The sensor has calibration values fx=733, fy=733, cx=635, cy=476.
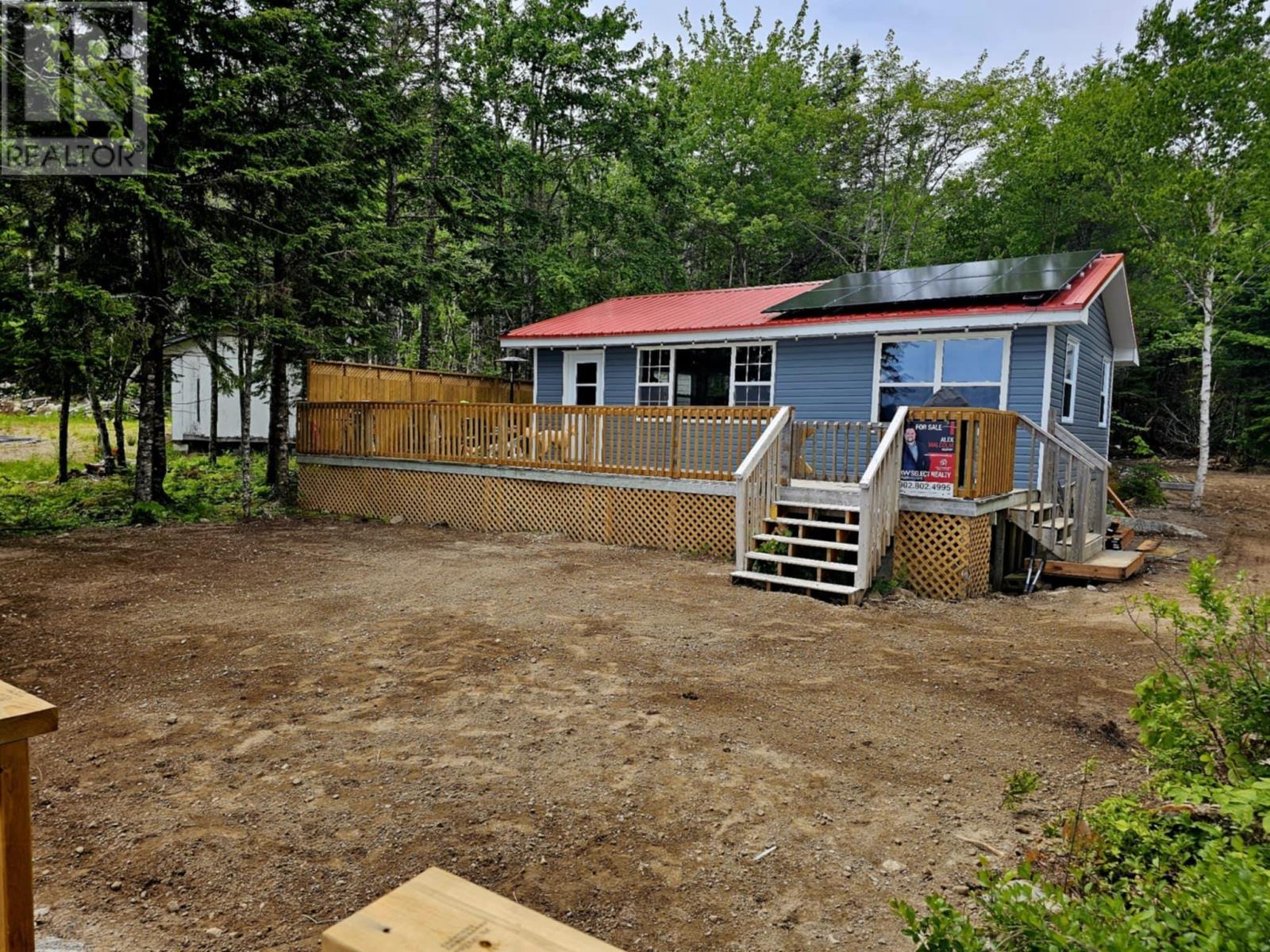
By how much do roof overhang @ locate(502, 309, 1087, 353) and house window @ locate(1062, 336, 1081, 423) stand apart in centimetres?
57

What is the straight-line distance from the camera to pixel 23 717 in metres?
1.57

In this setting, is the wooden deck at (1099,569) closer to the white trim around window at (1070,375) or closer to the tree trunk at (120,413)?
the white trim around window at (1070,375)

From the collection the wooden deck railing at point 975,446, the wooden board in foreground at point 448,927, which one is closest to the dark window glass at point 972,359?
the wooden deck railing at point 975,446

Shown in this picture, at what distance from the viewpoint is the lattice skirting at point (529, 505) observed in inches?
381

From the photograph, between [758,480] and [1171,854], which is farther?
[758,480]

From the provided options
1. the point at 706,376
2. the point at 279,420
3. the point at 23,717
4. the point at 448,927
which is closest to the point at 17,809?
the point at 23,717

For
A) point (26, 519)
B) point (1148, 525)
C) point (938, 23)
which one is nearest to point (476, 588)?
point (26, 519)

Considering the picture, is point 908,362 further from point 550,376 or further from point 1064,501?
point 550,376

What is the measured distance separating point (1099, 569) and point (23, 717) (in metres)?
9.97

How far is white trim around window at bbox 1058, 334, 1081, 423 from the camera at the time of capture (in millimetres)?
11070

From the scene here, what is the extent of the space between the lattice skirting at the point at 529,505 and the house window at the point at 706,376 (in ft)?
11.2

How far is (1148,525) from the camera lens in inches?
528

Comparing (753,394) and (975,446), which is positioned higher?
(753,394)

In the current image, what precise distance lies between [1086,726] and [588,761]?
9.59 ft
